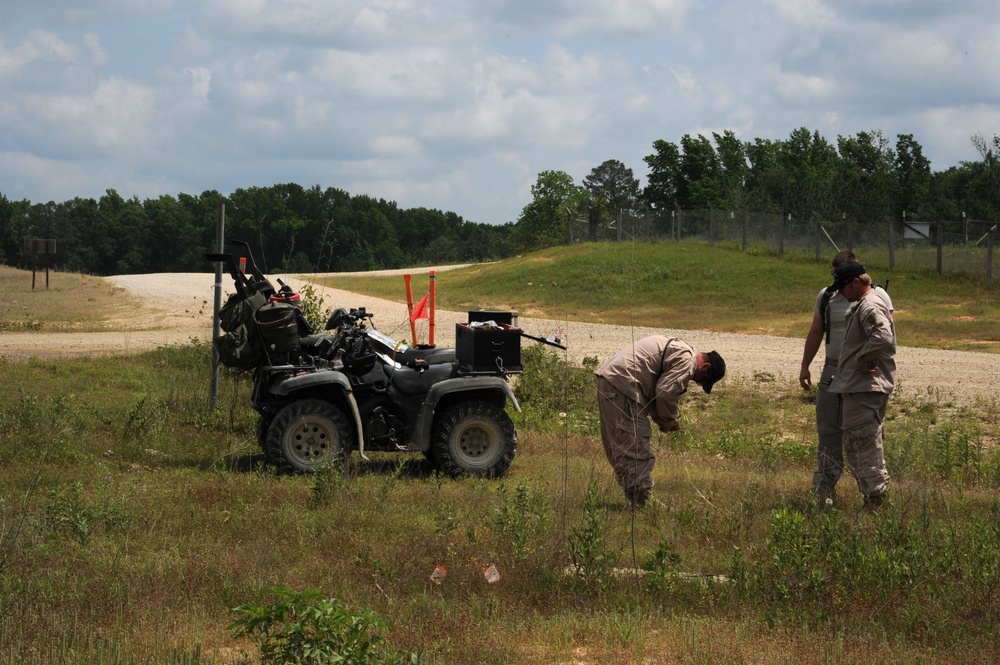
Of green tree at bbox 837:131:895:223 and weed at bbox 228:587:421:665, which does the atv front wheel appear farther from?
green tree at bbox 837:131:895:223

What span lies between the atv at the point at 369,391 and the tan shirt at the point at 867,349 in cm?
290

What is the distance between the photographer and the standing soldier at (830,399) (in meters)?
8.43

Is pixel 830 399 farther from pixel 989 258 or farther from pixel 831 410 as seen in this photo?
pixel 989 258

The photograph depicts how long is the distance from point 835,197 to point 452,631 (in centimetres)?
6598

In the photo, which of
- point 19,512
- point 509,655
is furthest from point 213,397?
point 509,655

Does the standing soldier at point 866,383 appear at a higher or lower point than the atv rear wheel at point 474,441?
higher

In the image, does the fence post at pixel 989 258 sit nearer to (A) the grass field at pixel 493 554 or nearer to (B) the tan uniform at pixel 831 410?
(A) the grass field at pixel 493 554

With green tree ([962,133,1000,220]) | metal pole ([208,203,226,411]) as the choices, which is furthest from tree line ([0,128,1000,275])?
metal pole ([208,203,226,411])

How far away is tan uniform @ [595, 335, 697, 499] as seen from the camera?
26.7ft

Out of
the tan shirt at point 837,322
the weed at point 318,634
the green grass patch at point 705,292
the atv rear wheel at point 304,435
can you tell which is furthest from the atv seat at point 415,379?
the green grass patch at point 705,292

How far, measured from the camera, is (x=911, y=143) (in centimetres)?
8331

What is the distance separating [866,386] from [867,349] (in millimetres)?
282

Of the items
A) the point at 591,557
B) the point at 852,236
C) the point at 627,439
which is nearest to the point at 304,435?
the point at 627,439

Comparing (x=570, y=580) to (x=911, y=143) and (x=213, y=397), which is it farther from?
(x=911, y=143)
